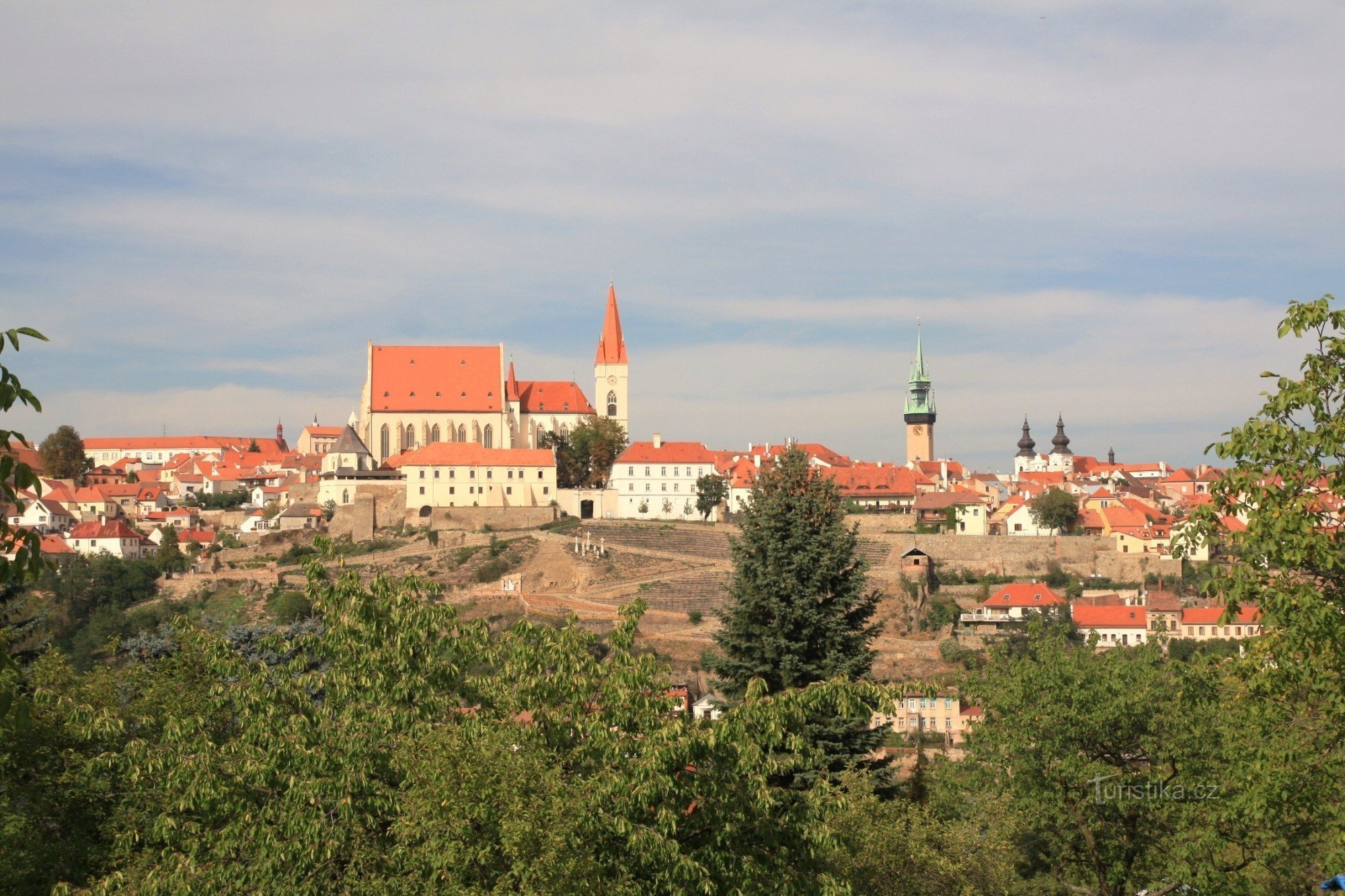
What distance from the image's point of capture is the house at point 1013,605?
3228 inches

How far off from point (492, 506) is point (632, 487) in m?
10.2

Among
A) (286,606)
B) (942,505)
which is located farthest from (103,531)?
(942,505)

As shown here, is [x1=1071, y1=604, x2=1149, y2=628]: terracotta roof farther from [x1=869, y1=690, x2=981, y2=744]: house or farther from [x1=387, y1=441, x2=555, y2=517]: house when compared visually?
[x1=387, y1=441, x2=555, y2=517]: house

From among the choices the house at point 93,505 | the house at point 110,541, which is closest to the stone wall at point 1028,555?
the house at point 110,541

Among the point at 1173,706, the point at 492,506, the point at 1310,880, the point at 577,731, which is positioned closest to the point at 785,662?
the point at 1173,706

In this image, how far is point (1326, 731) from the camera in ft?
43.1

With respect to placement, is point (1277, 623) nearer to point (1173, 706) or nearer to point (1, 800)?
point (1173, 706)

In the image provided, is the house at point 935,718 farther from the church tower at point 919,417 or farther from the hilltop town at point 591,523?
the church tower at point 919,417

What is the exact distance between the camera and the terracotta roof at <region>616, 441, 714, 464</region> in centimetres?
10338

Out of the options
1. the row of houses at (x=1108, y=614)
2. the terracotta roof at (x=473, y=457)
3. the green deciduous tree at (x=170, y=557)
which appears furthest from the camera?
the terracotta roof at (x=473, y=457)

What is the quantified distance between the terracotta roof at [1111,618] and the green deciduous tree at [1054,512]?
17261mm

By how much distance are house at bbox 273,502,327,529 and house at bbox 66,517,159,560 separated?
923cm

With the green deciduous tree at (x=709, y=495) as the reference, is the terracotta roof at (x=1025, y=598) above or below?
below

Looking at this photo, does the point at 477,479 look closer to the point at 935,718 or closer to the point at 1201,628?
the point at 935,718
